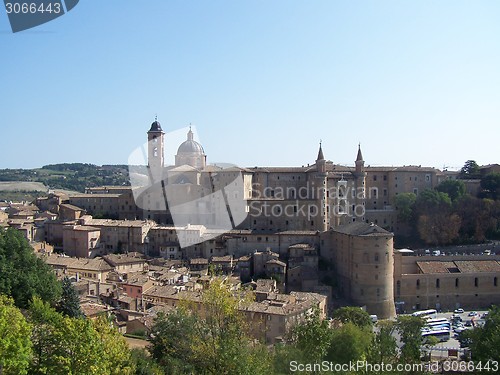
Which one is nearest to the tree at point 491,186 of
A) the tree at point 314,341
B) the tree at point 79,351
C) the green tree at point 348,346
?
the green tree at point 348,346

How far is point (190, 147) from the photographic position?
54.6m

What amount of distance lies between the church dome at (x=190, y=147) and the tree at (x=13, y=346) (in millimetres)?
41173

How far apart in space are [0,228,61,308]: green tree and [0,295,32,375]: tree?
8990mm

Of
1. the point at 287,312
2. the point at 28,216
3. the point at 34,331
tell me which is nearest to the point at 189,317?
the point at 34,331

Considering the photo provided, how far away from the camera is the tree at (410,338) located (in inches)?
770

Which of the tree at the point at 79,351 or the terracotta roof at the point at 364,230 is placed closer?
the tree at the point at 79,351

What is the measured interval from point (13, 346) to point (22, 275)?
10546mm

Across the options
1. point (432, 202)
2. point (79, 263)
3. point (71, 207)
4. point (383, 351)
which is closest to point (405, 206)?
point (432, 202)

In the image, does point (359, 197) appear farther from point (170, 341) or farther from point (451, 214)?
point (170, 341)

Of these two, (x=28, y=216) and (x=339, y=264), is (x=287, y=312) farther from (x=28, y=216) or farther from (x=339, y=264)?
(x=28, y=216)

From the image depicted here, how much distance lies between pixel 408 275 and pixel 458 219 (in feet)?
33.2

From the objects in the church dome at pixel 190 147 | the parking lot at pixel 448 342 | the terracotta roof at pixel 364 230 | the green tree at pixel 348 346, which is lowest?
the parking lot at pixel 448 342

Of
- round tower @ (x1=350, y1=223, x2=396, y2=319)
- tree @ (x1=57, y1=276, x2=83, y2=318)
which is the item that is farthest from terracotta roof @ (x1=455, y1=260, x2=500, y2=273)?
tree @ (x1=57, y1=276, x2=83, y2=318)

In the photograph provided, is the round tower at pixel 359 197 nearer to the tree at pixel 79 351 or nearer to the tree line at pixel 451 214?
the tree line at pixel 451 214
